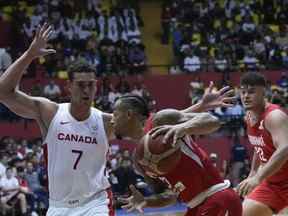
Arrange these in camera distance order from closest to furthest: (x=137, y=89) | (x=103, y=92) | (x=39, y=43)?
(x=39, y=43) < (x=103, y=92) < (x=137, y=89)

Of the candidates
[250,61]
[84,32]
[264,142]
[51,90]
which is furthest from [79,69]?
[84,32]

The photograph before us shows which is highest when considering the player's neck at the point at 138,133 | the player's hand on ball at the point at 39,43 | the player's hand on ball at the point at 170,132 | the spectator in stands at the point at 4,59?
the player's hand on ball at the point at 39,43

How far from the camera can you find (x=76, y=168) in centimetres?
607

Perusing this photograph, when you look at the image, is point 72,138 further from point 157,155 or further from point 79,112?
point 157,155

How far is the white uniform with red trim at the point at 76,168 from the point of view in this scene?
6059 millimetres

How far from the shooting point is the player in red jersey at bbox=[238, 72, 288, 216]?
254 inches

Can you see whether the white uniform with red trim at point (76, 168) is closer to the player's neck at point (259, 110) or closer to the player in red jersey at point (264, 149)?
the player in red jersey at point (264, 149)

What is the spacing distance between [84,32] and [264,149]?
16.4 metres

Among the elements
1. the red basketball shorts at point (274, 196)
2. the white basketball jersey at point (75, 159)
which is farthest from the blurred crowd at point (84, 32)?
the white basketball jersey at point (75, 159)

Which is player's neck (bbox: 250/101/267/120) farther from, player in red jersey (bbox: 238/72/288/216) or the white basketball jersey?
the white basketball jersey

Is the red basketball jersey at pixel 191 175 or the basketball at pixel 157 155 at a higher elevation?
the basketball at pixel 157 155

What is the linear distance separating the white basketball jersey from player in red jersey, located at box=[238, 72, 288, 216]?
125 centimetres

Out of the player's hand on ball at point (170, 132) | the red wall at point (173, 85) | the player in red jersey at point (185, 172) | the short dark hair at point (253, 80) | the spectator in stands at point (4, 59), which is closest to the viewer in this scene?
the player's hand on ball at point (170, 132)

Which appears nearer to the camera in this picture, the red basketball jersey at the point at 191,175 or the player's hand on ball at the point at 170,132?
the player's hand on ball at the point at 170,132
